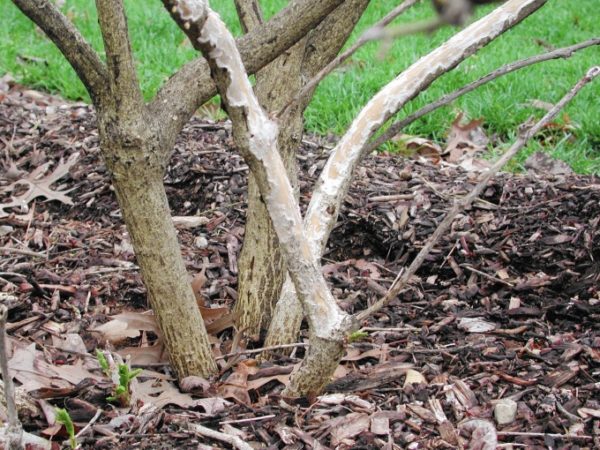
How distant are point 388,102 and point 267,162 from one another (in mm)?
377

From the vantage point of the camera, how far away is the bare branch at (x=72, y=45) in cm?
175

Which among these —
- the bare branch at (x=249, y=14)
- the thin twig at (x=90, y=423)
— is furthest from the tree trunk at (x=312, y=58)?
the thin twig at (x=90, y=423)

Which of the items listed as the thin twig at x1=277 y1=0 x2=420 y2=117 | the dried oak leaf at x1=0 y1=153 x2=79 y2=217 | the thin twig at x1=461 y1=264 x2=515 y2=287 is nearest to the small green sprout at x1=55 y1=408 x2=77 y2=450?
the thin twig at x1=277 y1=0 x2=420 y2=117

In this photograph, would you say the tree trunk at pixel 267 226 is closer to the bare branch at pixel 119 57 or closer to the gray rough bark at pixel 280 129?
the gray rough bark at pixel 280 129

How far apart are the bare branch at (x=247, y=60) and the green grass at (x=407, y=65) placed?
219 centimetres

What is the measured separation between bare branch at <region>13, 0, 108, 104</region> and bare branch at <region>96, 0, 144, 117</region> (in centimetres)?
3

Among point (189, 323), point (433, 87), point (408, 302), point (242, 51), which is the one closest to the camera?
point (242, 51)

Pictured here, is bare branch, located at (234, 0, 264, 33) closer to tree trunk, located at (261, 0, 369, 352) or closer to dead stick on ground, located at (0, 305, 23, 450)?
tree trunk, located at (261, 0, 369, 352)

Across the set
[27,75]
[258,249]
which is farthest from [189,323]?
[27,75]

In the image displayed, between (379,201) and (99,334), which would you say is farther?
(379,201)

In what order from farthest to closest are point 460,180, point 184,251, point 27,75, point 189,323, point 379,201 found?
point 27,75, point 460,180, point 379,201, point 184,251, point 189,323

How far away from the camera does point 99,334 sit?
93.9 inches

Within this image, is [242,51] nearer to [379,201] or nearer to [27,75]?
[379,201]

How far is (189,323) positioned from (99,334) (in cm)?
47
